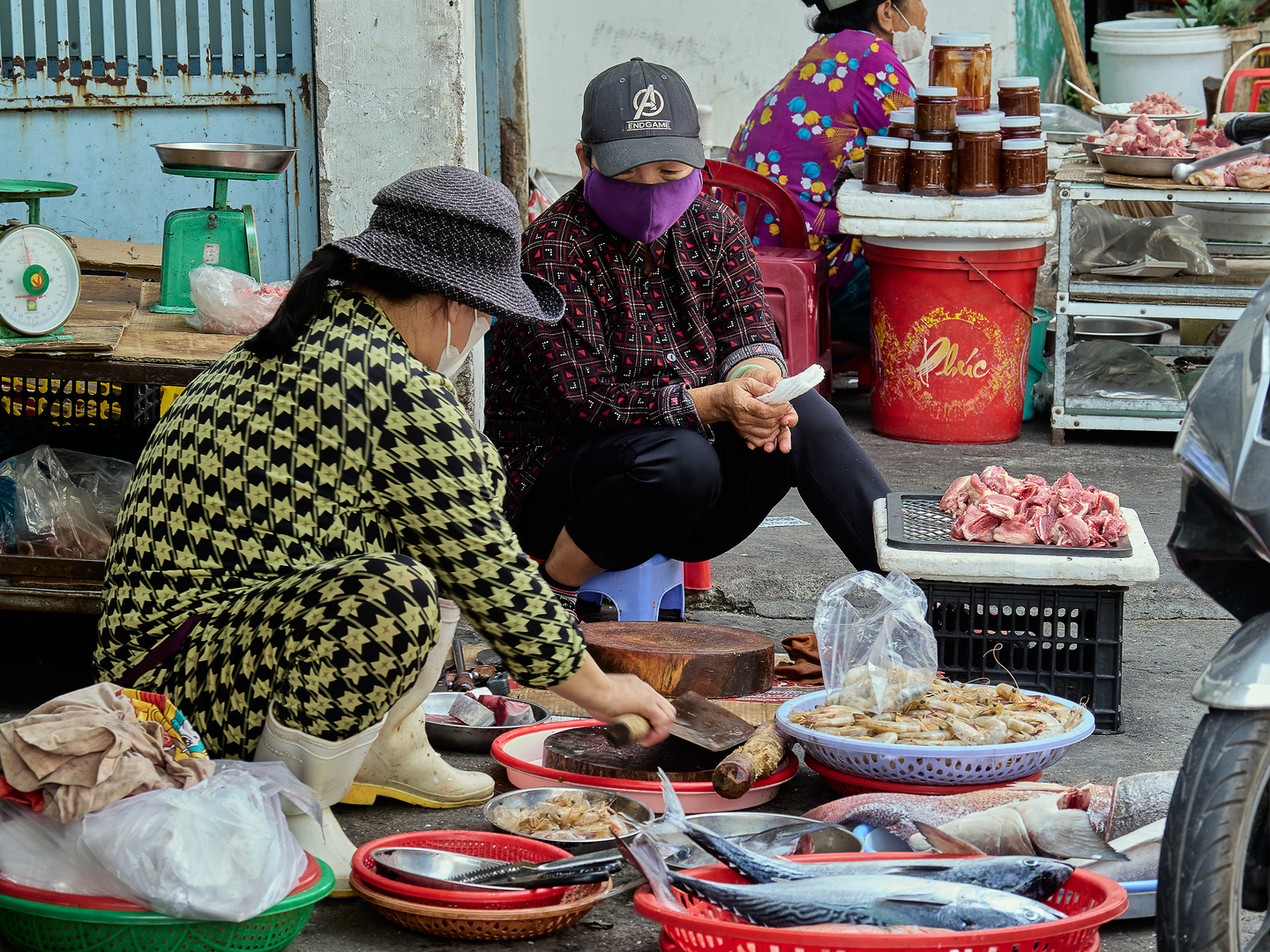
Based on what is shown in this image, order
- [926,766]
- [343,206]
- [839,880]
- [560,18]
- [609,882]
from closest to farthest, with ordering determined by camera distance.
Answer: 1. [839,880]
2. [609,882]
3. [926,766]
4. [343,206]
5. [560,18]

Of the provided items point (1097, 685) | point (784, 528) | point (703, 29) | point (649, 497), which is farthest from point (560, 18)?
point (1097, 685)

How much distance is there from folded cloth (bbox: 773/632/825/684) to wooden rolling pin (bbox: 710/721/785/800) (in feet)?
2.31

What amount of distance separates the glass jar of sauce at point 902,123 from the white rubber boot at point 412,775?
349 cm

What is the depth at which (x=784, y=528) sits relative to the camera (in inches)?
198

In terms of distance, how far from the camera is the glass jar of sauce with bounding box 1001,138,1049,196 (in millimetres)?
5395

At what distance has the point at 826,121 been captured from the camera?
5.98 meters

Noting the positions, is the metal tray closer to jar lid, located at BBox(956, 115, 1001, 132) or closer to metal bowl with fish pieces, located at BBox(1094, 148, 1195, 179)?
jar lid, located at BBox(956, 115, 1001, 132)

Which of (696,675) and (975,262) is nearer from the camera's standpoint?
(696,675)

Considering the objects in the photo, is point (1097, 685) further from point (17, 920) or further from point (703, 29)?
point (703, 29)

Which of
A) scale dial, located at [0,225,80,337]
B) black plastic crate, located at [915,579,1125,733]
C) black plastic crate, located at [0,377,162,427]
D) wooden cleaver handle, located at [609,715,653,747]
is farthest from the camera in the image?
black plastic crate, located at [0,377,162,427]

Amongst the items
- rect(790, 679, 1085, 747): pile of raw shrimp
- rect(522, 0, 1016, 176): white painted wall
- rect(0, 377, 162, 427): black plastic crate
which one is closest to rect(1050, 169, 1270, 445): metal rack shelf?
rect(522, 0, 1016, 176): white painted wall

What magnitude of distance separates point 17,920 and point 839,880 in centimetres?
121

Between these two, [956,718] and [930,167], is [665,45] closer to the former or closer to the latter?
[930,167]

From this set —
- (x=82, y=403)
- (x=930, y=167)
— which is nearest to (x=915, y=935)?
(x=82, y=403)
